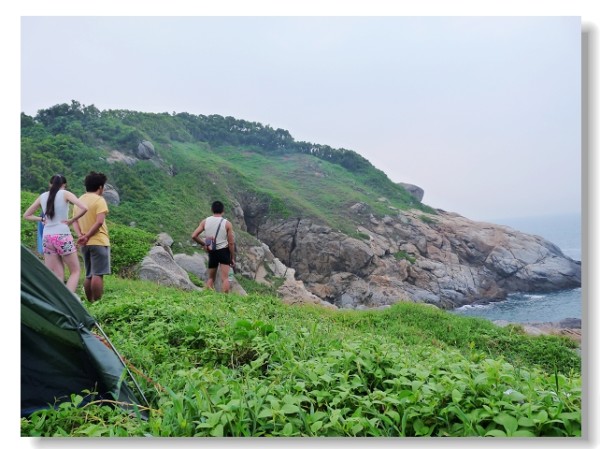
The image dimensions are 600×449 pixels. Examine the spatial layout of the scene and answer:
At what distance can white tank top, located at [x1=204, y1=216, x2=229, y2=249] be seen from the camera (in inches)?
197

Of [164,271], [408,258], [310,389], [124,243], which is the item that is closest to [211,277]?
[164,271]

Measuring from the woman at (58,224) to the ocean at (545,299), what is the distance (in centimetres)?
380

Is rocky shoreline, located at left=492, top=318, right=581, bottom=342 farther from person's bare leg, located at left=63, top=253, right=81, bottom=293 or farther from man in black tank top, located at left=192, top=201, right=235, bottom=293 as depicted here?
person's bare leg, located at left=63, top=253, right=81, bottom=293

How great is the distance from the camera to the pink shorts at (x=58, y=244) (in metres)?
4.45

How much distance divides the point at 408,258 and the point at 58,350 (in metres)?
3.07

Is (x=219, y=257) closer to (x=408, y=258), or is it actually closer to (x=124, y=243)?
(x=124, y=243)

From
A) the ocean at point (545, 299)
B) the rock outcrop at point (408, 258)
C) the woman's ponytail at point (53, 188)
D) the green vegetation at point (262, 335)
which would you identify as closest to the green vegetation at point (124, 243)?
the green vegetation at point (262, 335)

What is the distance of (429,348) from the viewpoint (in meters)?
4.04

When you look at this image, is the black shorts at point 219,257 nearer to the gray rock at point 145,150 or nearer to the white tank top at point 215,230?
the white tank top at point 215,230

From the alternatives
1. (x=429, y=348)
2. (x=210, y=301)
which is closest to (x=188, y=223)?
(x=210, y=301)

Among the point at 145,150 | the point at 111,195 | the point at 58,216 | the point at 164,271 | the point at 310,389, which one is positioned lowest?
the point at 310,389

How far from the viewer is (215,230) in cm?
507

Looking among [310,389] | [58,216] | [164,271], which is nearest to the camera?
[310,389]

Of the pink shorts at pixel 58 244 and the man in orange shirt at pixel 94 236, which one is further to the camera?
the man in orange shirt at pixel 94 236
